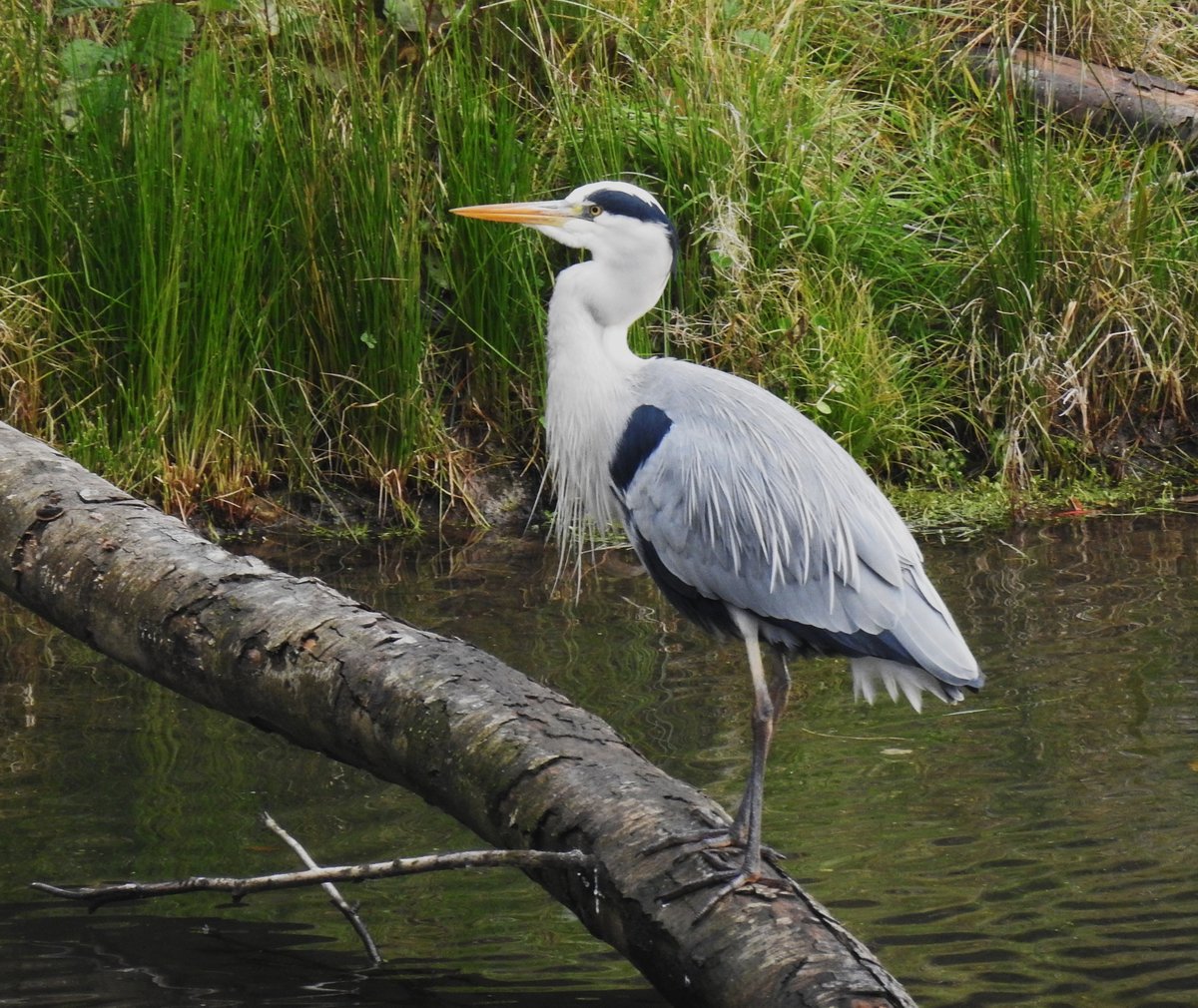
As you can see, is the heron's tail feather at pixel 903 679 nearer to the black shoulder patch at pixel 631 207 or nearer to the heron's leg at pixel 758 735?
the heron's leg at pixel 758 735

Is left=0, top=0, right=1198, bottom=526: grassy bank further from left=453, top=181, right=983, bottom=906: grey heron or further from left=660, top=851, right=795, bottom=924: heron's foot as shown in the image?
left=660, top=851, right=795, bottom=924: heron's foot

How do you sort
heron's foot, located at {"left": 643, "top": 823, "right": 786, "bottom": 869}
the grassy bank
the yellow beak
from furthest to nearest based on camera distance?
the grassy bank < the yellow beak < heron's foot, located at {"left": 643, "top": 823, "right": 786, "bottom": 869}

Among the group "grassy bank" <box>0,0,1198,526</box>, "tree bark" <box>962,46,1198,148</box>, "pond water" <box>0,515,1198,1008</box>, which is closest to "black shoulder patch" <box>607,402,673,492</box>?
"pond water" <box>0,515,1198,1008</box>

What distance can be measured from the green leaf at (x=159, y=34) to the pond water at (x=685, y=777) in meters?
2.05

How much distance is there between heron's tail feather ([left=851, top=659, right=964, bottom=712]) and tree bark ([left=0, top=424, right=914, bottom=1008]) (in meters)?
0.55

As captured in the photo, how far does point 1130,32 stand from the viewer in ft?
27.6

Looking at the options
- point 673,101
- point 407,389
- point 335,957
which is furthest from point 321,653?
point 673,101

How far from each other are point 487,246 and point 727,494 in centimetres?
307

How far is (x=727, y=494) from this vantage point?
3531mm

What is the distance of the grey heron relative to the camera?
3.37 metres

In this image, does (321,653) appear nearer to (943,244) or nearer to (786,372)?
(786,372)

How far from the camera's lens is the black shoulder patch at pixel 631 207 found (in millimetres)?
3688

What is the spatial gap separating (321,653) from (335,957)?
62 cm

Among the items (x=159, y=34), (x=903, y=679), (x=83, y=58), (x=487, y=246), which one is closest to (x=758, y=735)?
(x=903, y=679)
